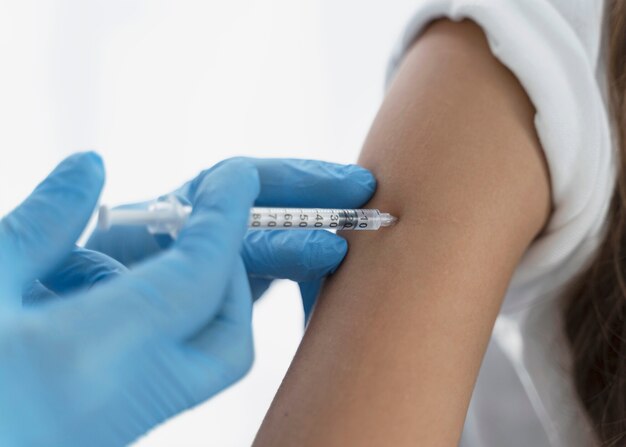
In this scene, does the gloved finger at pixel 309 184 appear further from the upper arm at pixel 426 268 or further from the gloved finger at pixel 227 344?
the gloved finger at pixel 227 344

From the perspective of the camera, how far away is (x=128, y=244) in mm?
1208

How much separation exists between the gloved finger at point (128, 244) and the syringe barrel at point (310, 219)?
338 mm

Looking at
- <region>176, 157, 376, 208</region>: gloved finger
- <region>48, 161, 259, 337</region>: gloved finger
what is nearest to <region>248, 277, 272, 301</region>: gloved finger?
<region>176, 157, 376, 208</region>: gloved finger

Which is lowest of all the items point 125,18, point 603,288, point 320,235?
point 603,288

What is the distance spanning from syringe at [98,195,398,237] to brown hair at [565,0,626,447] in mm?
390

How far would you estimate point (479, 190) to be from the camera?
0.96 meters

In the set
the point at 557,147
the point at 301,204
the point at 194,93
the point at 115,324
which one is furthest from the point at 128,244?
the point at 194,93

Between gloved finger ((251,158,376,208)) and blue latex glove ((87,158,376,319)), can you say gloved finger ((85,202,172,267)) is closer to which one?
blue latex glove ((87,158,376,319))

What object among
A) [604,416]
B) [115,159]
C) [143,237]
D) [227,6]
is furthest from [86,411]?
[227,6]

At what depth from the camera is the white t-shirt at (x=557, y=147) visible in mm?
1021

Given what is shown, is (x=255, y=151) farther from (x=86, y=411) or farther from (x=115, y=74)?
(x=86, y=411)

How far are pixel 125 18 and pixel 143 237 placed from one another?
1002 mm

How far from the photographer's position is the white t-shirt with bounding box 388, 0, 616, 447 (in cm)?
102

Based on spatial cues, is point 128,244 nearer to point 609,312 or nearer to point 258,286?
point 258,286
